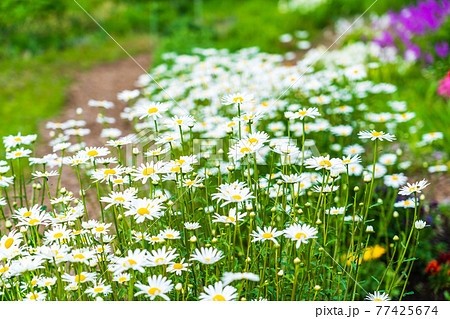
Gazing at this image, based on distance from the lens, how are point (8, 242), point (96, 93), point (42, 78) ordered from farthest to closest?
point (42, 78), point (96, 93), point (8, 242)

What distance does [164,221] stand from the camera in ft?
6.24

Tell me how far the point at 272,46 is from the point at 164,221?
5981 mm

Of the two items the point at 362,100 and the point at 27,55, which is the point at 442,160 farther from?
the point at 27,55

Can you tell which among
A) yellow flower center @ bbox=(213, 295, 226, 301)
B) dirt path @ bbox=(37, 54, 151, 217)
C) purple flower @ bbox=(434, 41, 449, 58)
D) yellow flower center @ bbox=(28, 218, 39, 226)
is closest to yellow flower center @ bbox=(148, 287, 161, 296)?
yellow flower center @ bbox=(213, 295, 226, 301)

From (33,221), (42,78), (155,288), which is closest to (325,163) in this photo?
(155,288)

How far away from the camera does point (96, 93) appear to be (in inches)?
240

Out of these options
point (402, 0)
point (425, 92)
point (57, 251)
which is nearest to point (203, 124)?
point (57, 251)

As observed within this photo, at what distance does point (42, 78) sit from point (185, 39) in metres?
2.31

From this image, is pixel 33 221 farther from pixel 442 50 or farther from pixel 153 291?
pixel 442 50

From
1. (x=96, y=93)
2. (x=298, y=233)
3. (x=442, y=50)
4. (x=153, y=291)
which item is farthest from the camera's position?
(x=96, y=93)

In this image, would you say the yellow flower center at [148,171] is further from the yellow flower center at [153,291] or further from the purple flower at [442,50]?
the purple flower at [442,50]

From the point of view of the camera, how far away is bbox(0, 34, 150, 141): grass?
4.84 meters

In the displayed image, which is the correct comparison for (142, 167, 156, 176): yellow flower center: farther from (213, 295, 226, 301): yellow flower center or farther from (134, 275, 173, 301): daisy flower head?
(213, 295, 226, 301): yellow flower center

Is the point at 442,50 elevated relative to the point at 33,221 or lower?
elevated
